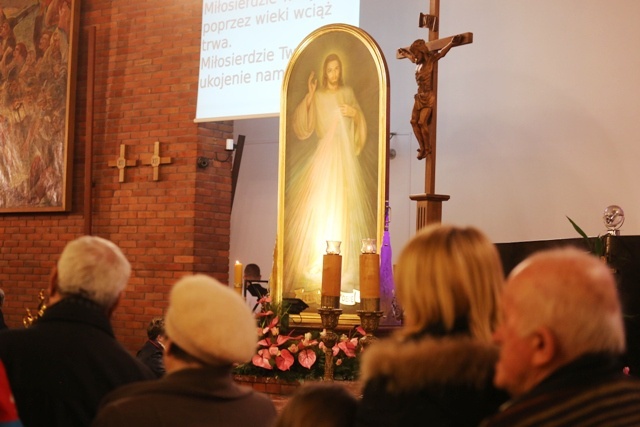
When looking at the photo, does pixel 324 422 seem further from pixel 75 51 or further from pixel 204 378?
pixel 75 51

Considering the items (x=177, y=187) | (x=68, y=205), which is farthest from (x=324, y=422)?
(x=68, y=205)

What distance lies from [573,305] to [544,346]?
0.28 ft

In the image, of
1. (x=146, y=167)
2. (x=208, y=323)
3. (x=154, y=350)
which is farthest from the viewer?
(x=146, y=167)

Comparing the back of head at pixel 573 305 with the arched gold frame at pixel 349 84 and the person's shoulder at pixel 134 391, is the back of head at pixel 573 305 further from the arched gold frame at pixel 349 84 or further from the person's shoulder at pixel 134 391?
the arched gold frame at pixel 349 84

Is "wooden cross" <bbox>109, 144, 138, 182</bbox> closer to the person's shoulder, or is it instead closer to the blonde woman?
the person's shoulder

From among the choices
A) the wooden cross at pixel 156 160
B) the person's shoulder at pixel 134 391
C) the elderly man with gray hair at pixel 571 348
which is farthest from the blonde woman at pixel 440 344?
the wooden cross at pixel 156 160

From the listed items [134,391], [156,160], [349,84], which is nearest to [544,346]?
[134,391]

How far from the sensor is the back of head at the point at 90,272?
8.80 ft

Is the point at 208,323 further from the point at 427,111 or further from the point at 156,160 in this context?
the point at 156,160

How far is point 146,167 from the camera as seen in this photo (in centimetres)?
884

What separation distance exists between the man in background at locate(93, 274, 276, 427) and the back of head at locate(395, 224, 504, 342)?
0.44 meters

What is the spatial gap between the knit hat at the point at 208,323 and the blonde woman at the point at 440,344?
0.35 m

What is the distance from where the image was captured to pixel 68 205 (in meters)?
9.26

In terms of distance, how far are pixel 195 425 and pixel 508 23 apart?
6.16m
